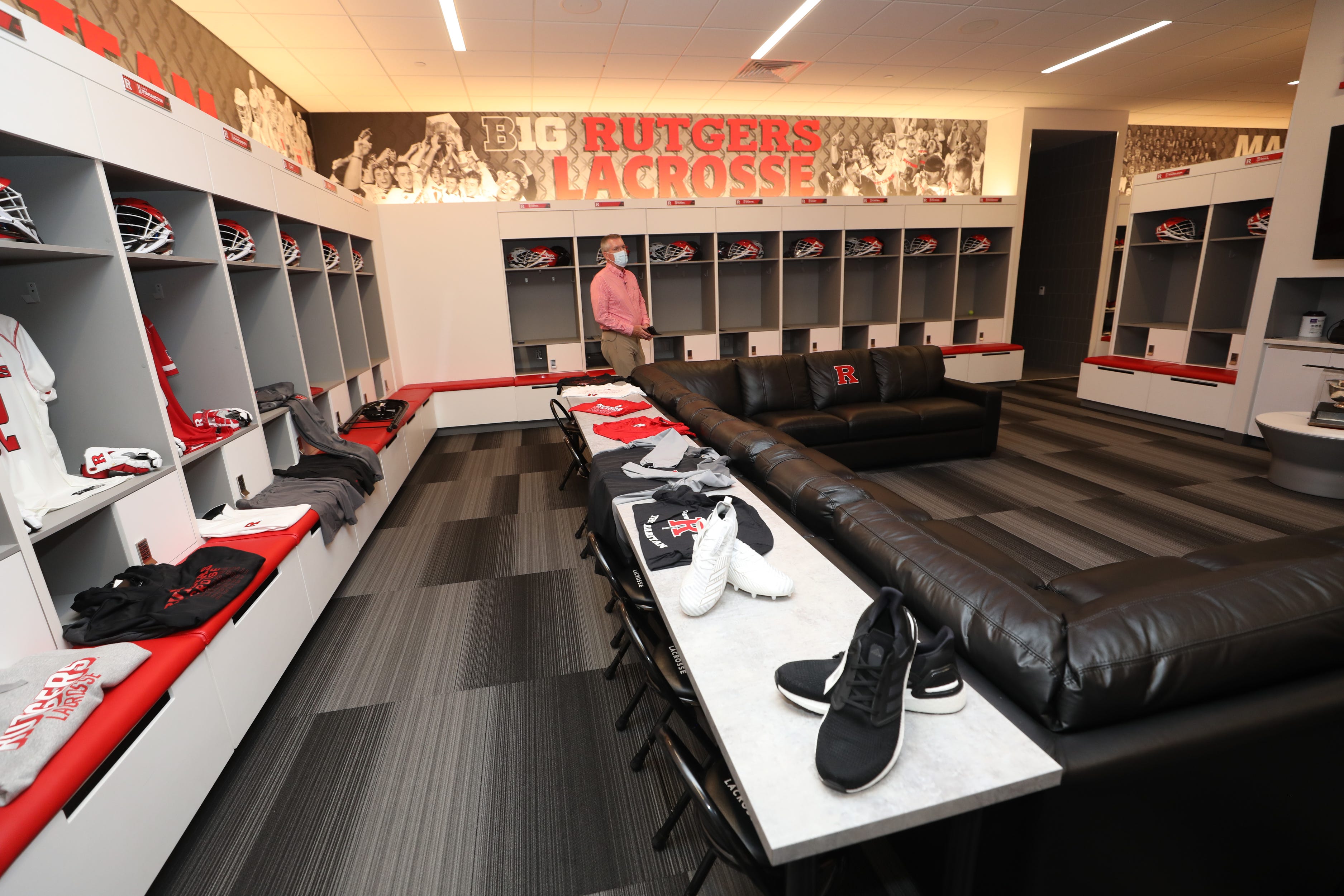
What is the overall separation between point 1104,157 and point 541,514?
7.82m

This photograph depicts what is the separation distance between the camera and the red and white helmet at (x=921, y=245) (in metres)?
6.98

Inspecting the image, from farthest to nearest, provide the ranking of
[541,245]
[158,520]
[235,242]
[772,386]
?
[541,245] < [772,386] < [235,242] < [158,520]

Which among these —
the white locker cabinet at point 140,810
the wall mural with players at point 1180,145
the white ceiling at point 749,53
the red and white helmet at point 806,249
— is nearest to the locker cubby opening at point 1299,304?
the white ceiling at point 749,53

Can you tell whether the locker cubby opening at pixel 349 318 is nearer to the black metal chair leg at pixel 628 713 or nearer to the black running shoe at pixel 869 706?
the black metal chair leg at pixel 628 713

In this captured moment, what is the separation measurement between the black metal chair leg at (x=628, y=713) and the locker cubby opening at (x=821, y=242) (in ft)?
17.9

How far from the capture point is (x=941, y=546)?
149cm

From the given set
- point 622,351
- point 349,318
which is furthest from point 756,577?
point 349,318

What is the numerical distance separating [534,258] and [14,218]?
462cm

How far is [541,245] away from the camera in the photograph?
6.40 metres

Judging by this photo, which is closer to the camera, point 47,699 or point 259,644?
point 47,699

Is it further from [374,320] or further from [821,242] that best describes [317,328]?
[821,242]

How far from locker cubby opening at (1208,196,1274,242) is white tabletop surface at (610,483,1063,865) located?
20.8ft

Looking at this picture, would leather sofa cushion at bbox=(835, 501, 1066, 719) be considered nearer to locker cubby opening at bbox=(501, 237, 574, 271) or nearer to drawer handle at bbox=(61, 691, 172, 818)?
drawer handle at bbox=(61, 691, 172, 818)

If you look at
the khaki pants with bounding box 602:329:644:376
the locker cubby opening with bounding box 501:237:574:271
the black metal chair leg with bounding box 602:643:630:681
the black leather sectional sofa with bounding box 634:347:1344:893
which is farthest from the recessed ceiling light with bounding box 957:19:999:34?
the black metal chair leg with bounding box 602:643:630:681
